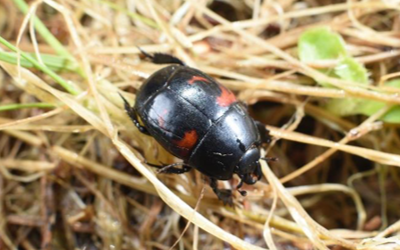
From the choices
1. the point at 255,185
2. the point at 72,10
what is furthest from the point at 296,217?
the point at 72,10

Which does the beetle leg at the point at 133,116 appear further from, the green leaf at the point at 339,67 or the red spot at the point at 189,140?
the green leaf at the point at 339,67

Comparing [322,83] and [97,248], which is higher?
[322,83]

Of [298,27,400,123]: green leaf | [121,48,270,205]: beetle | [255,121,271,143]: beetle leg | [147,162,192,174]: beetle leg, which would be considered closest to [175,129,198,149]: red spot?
[121,48,270,205]: beetle

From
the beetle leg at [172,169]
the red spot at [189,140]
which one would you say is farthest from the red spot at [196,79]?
the beetle leg at [172,169]

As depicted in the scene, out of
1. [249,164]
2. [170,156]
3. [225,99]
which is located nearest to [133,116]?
[170,156]

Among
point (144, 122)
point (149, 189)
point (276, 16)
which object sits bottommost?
point (149, 189)

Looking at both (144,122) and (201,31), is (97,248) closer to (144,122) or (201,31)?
(144,122)

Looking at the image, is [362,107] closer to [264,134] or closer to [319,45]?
[319,45]
